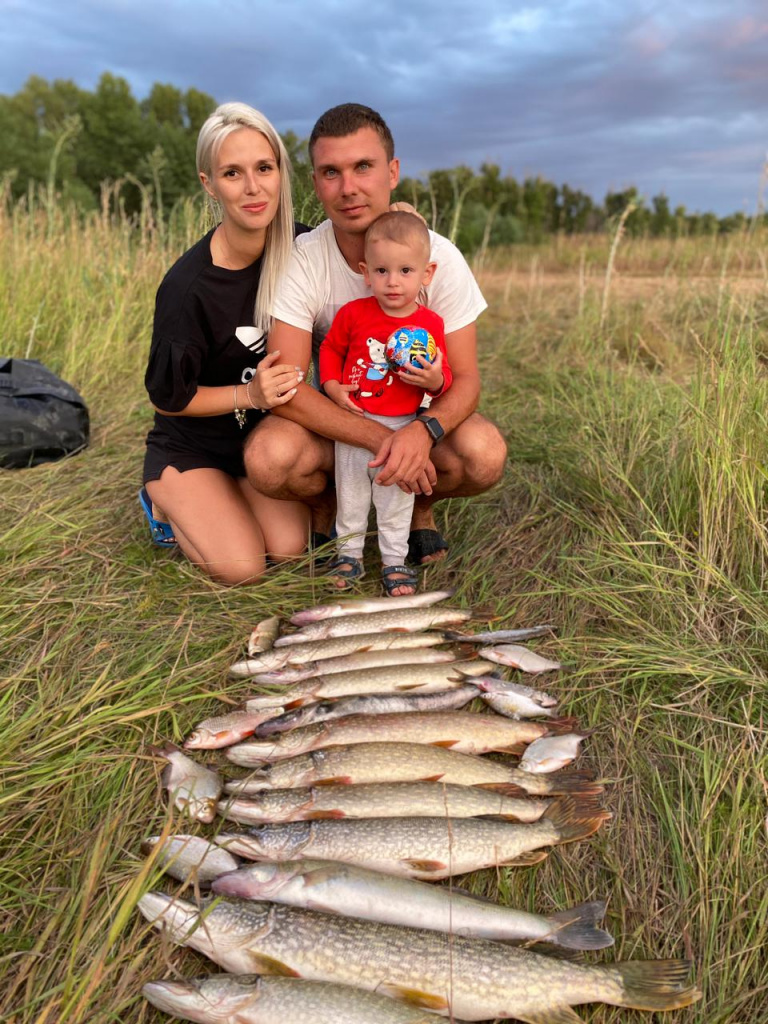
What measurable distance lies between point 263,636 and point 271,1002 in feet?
5.02

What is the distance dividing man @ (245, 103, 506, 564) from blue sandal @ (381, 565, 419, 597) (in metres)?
0.23

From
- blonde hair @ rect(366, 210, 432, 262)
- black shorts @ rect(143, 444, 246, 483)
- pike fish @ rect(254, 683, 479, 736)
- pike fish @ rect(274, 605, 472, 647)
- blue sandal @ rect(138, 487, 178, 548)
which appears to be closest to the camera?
pike fish @ rect(254, 683, 479, 736)

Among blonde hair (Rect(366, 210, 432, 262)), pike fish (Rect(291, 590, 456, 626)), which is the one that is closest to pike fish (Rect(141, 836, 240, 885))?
pike fish (Rect(291, 590, 456, 626))

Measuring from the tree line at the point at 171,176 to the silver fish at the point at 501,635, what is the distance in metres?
3.05

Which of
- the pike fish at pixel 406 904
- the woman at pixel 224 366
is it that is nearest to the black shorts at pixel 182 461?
the woman at pixel 224 366

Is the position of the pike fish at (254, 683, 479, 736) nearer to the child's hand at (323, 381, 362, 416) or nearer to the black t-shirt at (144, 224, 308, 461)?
the child's hand at (323, 381, 362, 416)

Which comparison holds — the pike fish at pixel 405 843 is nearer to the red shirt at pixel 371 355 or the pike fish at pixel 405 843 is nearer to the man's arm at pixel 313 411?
the man's arm at pixel 313 411

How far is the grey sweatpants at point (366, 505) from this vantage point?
3385 millimetres

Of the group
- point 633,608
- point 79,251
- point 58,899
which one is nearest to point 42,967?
point 58,899

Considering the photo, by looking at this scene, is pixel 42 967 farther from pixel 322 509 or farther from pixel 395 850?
pixel 322 509

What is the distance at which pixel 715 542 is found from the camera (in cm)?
317

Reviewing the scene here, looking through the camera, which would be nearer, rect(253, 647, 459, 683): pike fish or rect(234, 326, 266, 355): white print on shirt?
rect(253, 647, 459, 683): pike fish

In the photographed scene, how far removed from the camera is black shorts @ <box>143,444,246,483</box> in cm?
369

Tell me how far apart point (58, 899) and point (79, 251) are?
7194mm
